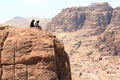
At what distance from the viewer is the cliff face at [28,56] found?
65.9ft

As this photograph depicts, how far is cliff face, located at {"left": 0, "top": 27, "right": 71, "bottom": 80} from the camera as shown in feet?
65.9

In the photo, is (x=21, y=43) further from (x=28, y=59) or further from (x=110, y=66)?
(x=110, y=66)

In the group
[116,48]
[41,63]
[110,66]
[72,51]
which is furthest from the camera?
[72,51]

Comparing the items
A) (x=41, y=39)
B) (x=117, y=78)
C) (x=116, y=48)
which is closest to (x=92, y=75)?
(x=117, y=78)

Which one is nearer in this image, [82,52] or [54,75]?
[54,75]

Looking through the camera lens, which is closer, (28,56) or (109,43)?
(28,56)

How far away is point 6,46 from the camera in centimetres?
2078

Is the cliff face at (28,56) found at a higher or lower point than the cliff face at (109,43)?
higher

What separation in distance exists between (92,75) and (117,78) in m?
9.92

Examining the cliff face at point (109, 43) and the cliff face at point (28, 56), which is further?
the cliff face at point (109, 43)

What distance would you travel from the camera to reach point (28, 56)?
20344mm

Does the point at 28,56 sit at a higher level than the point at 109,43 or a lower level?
higher

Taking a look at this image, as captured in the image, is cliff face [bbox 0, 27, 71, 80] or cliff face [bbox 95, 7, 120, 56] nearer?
cliff face [bbox 0, 27, 71, 80]

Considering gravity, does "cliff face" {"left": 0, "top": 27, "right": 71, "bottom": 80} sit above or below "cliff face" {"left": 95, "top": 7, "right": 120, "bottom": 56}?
above
